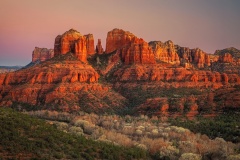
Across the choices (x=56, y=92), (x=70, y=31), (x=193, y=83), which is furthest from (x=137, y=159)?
(x=70, y=31)

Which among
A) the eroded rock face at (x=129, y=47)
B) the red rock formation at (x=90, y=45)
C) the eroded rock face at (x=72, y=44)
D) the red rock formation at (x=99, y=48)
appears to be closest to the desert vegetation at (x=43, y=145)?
the eroded rock face at (x=72, y=44)

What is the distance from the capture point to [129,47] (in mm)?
154750

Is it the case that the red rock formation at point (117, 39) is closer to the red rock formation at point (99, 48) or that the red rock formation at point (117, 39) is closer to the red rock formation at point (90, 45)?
the red rock formation at point (99, 48)

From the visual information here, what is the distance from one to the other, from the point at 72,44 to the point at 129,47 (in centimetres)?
2427

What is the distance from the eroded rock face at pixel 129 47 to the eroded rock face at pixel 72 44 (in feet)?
50.4

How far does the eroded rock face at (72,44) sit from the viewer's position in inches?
5719

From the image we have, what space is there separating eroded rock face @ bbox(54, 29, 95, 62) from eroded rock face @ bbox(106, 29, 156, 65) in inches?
605

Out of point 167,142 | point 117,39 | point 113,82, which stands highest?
point 117,39

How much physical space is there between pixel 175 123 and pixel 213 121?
27.0ft

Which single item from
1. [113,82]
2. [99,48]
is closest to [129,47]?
[99,48]

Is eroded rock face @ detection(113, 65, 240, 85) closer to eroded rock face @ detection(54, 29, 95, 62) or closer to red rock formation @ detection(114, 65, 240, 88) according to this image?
red rock formation @ detection(114, 65, 240, 88)

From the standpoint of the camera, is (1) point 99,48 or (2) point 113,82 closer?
(2) point 113,82

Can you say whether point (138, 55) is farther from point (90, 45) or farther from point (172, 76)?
point (90, 45)

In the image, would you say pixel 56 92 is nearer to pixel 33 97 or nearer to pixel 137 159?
pixel 33 97
